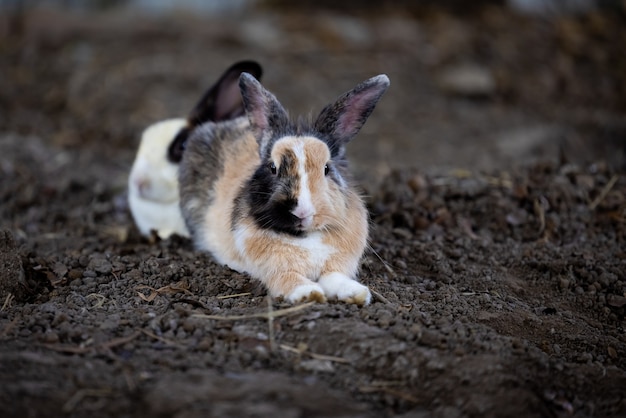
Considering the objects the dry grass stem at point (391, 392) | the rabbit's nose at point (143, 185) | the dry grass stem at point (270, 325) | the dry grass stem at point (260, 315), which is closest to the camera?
the dry grass stem at point (391, 392)

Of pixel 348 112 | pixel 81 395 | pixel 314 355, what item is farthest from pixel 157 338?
pixel 348 112

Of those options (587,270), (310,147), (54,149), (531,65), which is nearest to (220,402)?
(310,147)

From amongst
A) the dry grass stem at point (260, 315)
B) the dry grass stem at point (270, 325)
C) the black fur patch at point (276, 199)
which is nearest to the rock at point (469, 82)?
the black fur patch at point (276, 199)

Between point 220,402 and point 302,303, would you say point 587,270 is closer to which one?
point 302,303

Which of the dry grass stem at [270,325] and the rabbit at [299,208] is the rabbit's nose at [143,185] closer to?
the rabbit at [299,208]

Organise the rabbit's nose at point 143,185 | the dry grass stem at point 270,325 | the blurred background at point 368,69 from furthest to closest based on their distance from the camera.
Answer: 1. the blurred background at point 368,69
2. the rabbit's nose at point 143,185
3. the dry grass stem at point 270,325

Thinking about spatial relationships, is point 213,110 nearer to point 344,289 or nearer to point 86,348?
point 344,289

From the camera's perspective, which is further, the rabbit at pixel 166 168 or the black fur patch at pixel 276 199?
the rabbit at pixel 166 168
